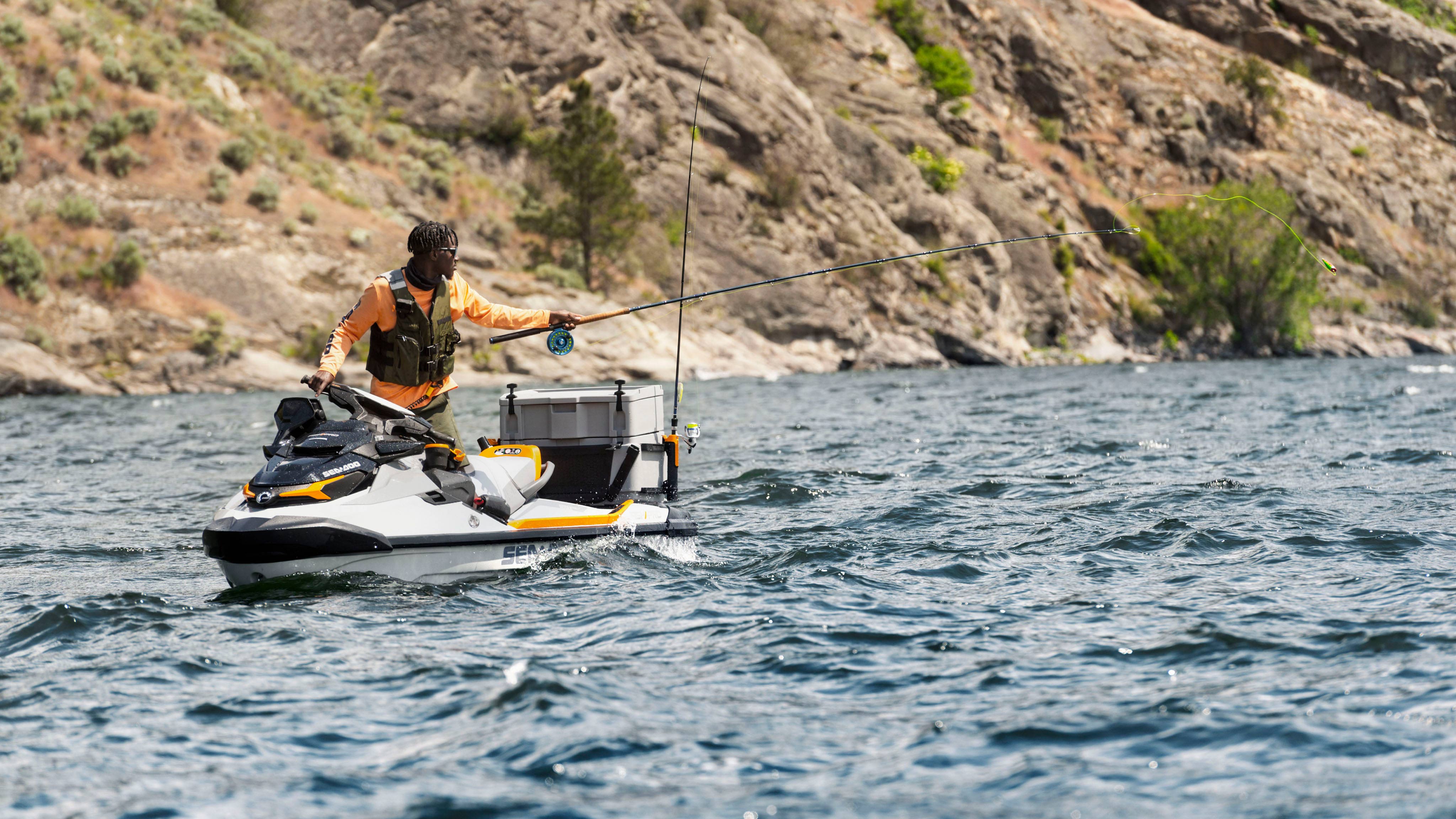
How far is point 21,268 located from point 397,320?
30.7m

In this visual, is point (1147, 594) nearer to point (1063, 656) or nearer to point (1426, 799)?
point (1063, 656)

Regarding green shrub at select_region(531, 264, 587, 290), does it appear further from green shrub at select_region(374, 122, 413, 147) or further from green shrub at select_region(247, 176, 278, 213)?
green shrub at select_region(247, 176, 278, 213)

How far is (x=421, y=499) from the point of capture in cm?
770

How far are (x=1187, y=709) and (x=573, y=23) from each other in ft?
169

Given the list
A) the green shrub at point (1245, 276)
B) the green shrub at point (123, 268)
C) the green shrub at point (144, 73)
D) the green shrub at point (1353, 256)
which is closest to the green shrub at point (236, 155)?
the green shrub at point (144, 73)

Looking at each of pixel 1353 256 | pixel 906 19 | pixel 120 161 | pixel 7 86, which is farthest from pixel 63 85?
pixel 1353 256

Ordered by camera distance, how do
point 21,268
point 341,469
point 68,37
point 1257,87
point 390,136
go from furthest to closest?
point 1257,87
point 390,136
point 68,37
point 21,268
point 341,469

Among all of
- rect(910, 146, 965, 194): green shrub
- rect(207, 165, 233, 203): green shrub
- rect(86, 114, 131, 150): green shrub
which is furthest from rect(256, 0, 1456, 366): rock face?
rect(86, 114, 131, 150): green shrub

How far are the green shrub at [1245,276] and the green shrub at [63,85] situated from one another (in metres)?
43.8

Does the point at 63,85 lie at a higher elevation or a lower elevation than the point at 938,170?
lower

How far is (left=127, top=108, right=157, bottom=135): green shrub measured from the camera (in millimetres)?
40219

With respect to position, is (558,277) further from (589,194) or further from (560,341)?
(560,341)

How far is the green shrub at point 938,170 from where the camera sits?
58.3 metres

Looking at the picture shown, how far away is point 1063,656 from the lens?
6023 mm
